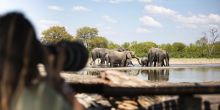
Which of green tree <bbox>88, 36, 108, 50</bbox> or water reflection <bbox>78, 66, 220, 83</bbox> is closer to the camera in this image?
water reflection <bbox>78, 66, 220, 83</bbox>

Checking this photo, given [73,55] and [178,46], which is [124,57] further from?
[178,46]

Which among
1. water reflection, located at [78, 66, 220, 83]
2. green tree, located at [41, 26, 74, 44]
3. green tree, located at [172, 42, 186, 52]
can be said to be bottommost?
water reflection, located at [78, 66, 220, 83]

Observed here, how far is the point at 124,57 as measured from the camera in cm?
3972

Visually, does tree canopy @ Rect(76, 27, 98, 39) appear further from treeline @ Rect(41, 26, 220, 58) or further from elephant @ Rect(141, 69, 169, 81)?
elephant @ Rect(141, 69, 169, 81)

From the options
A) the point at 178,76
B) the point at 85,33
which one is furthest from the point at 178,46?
the point at 178,76

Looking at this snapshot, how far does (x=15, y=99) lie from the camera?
1.71 m

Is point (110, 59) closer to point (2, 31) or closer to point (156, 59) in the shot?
point (156, 59)

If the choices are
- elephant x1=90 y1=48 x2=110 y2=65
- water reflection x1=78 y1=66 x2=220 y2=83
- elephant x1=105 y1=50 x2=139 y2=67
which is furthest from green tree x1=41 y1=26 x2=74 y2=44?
water reflection x1=78 y1=66 x2=220 y2=83

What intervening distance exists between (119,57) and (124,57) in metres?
0.65

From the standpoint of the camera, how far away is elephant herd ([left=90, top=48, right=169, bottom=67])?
40094 mm

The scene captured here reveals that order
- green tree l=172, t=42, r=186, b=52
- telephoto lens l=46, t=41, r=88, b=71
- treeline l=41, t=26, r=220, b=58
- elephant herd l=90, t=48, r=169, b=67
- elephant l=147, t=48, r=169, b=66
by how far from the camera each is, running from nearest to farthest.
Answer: telephoto lens l=46, t=41, r=88, b=71 < elephant herd l=90, t=48, r=169, b=67 < elephant l=147, t=48, r=169, b=66 < treeline l=41, t=26, r=220, b=58 < green tree l=172, t=42, r=186, b=52

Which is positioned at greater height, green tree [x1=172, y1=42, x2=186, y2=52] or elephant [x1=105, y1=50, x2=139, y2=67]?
green tree [x1=172, y1=42, x2=186, y2=52]

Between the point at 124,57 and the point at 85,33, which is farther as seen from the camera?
the point at 85,33

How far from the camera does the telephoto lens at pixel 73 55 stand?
6.85ft
